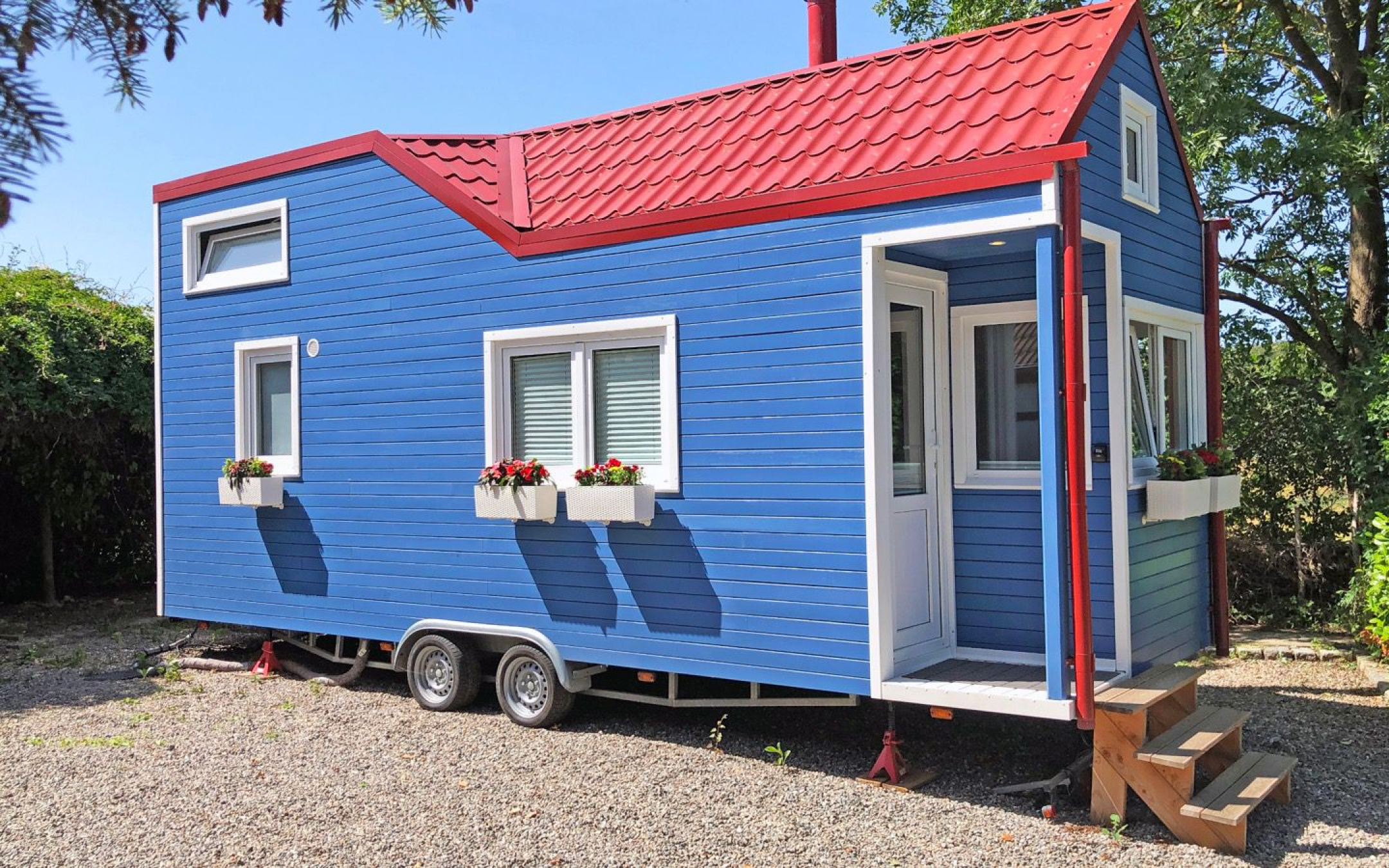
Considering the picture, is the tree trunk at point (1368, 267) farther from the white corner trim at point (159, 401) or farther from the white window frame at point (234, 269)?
the white corner trim at point (159, 401)

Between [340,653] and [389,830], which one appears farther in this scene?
[340,653]

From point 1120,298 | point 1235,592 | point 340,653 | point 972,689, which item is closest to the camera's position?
point 972,689

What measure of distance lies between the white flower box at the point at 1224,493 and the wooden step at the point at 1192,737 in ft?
4.27

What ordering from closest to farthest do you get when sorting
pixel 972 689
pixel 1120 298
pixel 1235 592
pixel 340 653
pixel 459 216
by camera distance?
1. pixel 972 689
2. pixel 1120 298
3. pixel 459 216
4. pixel 340 653
5. pixel 1235 592

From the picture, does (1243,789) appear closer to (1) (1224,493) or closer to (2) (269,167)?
(1) (1224,493)

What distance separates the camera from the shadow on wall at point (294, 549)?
8242mm

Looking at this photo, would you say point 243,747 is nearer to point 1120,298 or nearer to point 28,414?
point 1120,298

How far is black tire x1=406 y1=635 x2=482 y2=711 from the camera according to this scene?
7500mm

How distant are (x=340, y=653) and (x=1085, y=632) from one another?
544cm

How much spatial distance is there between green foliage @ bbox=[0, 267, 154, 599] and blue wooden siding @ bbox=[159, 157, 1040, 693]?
3181 mm

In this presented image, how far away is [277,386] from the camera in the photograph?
8.73 meters

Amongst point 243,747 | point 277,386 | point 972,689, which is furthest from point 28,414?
point 972,689

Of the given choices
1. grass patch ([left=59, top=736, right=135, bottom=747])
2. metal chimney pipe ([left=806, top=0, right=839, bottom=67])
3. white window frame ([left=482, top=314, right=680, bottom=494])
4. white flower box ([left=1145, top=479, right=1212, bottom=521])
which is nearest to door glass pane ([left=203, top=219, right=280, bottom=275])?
white window frame ([left=482, top=314, right=680, bottom=494])

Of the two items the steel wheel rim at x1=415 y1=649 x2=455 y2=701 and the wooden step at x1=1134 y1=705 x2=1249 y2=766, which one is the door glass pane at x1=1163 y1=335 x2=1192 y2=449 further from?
the steel wheel rim at x1=415 y1=649 x2=455 y2=701
